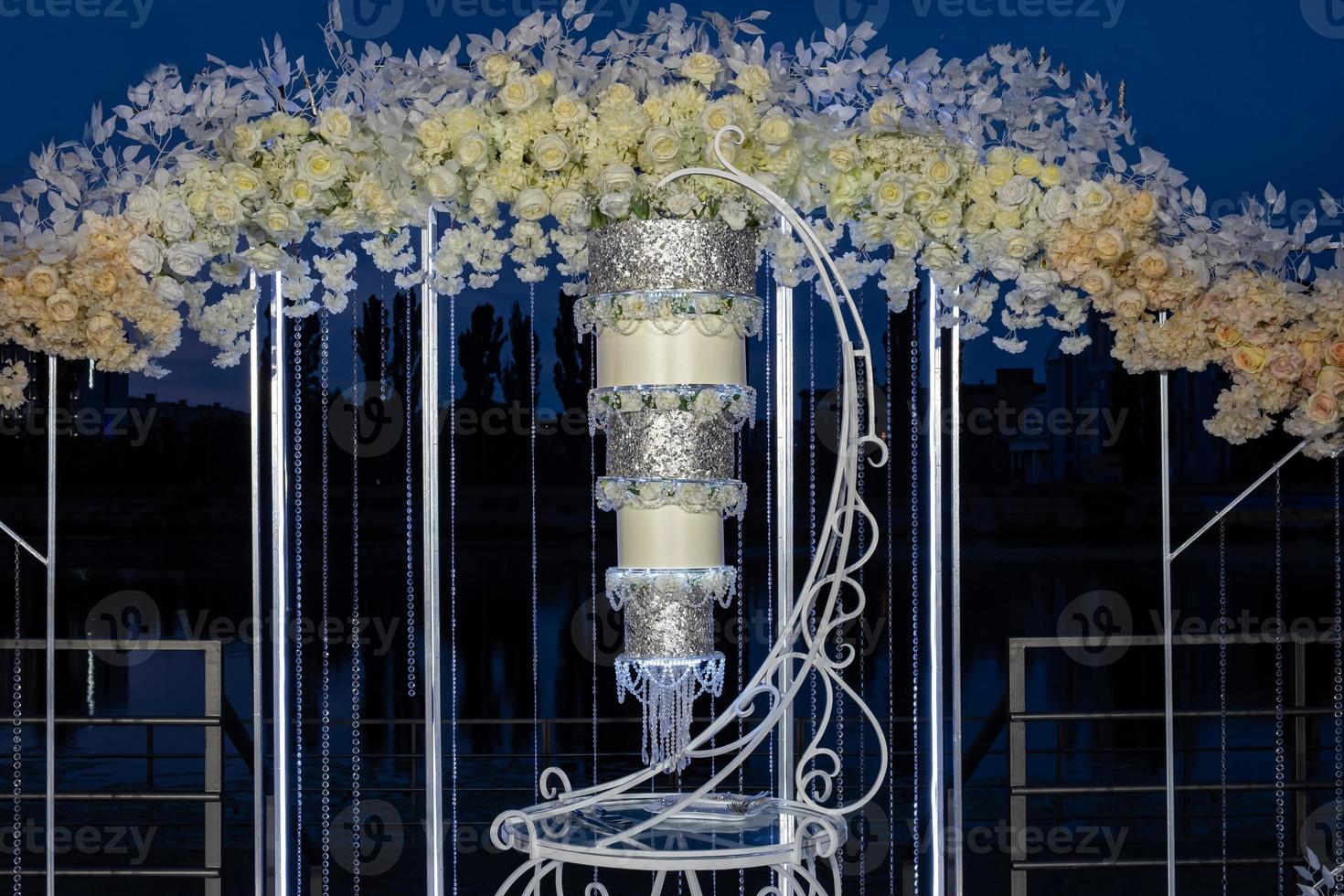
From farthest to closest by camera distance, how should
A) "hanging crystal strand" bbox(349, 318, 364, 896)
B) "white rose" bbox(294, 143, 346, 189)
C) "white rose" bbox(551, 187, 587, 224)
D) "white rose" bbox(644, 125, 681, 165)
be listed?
"hanging crystal strand" bbox(349, 318, 364, 896) < "white rose" bbox(294, 143, 346, 189) < "white rose" bbox(551, 187, 587, 224) < "white rose" bbox(644, 125, 681, 165)

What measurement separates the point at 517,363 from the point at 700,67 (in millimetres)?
9978

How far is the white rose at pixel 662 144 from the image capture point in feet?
9.86

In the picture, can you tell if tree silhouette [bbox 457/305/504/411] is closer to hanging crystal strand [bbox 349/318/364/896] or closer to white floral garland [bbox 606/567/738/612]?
hanging crystal strand [bbox 349/318/364/896]

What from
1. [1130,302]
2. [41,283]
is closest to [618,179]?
[1130,302]

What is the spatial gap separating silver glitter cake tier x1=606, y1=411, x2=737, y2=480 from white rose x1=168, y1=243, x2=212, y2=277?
3.38ft

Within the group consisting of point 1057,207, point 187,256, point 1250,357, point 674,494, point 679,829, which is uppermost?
point 1057,207

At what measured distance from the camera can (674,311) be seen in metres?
3.04

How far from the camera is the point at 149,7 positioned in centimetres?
912

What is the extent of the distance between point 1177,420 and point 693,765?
27.9 ft

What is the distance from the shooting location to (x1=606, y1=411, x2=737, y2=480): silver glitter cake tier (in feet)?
10.00

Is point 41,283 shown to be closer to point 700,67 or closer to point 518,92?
point 518,92

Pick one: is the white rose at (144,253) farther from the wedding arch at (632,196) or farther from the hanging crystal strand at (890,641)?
the hanging crystal strand at (890,641)

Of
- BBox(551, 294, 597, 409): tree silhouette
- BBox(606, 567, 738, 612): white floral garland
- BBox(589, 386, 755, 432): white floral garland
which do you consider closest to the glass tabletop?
BBox(606, 567, 738, 612): white floral garland

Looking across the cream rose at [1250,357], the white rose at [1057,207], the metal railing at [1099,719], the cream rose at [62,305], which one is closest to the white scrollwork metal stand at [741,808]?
the white rose at [1057,207]
